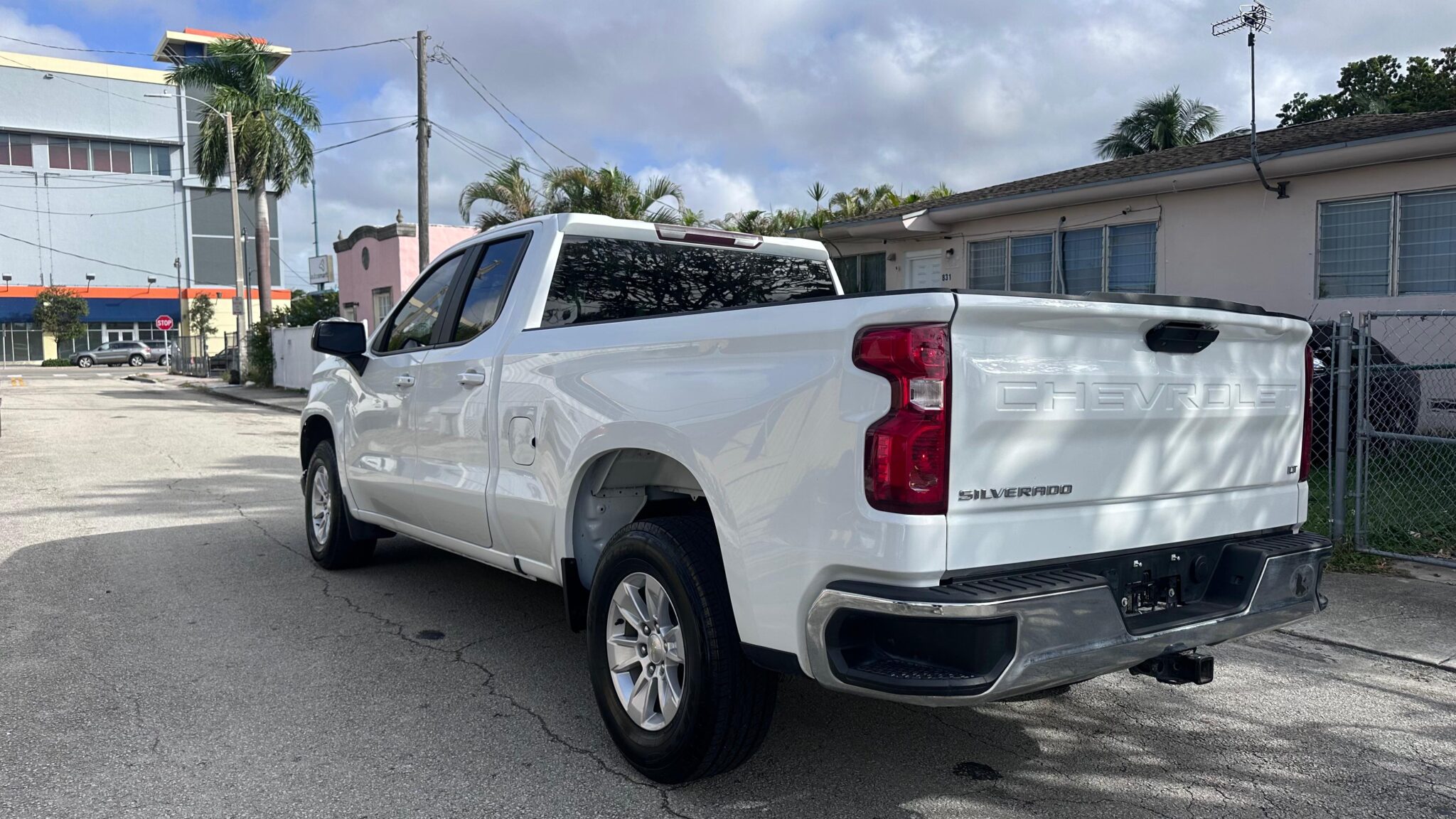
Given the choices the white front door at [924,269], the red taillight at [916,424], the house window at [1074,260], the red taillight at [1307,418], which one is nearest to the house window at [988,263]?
the house window at [1074,260]

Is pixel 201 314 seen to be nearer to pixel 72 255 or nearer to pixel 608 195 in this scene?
pixel 72 255

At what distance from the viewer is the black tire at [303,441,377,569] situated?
6.39 metres

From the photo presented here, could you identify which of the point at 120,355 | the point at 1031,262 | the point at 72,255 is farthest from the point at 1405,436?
the point at 72,255

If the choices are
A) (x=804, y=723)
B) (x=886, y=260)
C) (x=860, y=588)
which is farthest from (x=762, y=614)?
(x=886, y=260)

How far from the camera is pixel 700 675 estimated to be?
128 inches

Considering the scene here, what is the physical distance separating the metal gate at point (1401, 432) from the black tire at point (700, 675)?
193 inches

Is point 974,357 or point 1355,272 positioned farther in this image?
point 1355,272

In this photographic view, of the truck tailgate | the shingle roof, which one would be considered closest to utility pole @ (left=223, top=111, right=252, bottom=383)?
the shingle roof

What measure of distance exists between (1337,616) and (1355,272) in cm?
724

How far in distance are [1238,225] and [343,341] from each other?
34.7ft

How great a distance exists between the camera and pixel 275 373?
98.3 ft

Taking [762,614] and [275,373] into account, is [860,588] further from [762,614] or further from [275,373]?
[275,373]

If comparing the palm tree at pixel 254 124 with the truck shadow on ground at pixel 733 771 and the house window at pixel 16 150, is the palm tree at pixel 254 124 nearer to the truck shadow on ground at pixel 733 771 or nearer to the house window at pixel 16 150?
the truck shadow on ground at pixel 733 771

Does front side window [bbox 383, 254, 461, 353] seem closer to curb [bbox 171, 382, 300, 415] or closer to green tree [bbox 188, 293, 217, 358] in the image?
curb [bbox 171, 382, 300, 415]
